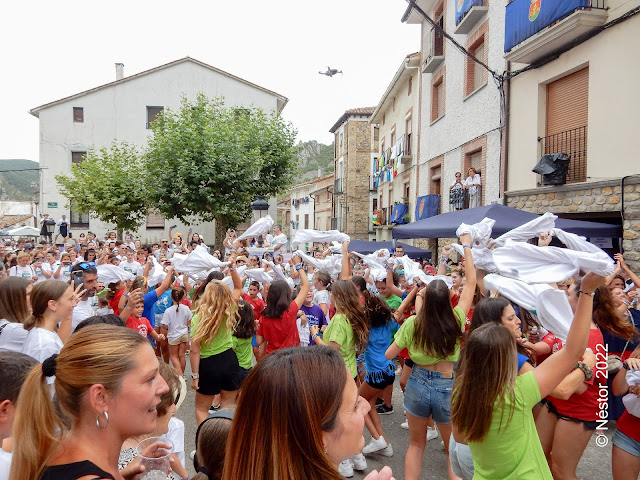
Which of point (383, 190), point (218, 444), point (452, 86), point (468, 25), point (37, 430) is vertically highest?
point (468, 25)

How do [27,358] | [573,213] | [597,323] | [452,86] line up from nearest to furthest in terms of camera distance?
1. [27,358]
2. [597,323]
3. [573,213]
4. [452,86]

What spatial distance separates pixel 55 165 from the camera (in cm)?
2988

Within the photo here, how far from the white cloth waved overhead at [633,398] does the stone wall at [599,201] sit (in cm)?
592

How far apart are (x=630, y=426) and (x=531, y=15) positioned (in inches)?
375

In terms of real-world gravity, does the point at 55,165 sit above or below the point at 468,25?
below

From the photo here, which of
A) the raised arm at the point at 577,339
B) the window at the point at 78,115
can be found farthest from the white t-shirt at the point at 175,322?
the window at the point at 78,115

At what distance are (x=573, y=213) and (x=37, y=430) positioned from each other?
10.3m

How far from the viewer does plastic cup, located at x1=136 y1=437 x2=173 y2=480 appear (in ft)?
5.70

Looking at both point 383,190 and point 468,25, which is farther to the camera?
point 383,190

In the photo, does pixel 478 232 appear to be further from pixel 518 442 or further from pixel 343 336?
pixel 518 442

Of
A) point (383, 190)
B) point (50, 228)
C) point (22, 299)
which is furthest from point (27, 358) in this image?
point (383, 190)

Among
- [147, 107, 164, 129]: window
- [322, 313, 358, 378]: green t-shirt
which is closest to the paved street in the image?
[322, 313, 358, 378]: green t-shirt

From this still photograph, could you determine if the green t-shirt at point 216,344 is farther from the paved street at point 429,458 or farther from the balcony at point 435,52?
the balcony at point 435,52

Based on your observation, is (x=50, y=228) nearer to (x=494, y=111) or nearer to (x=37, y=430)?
(x=494, y=111)
